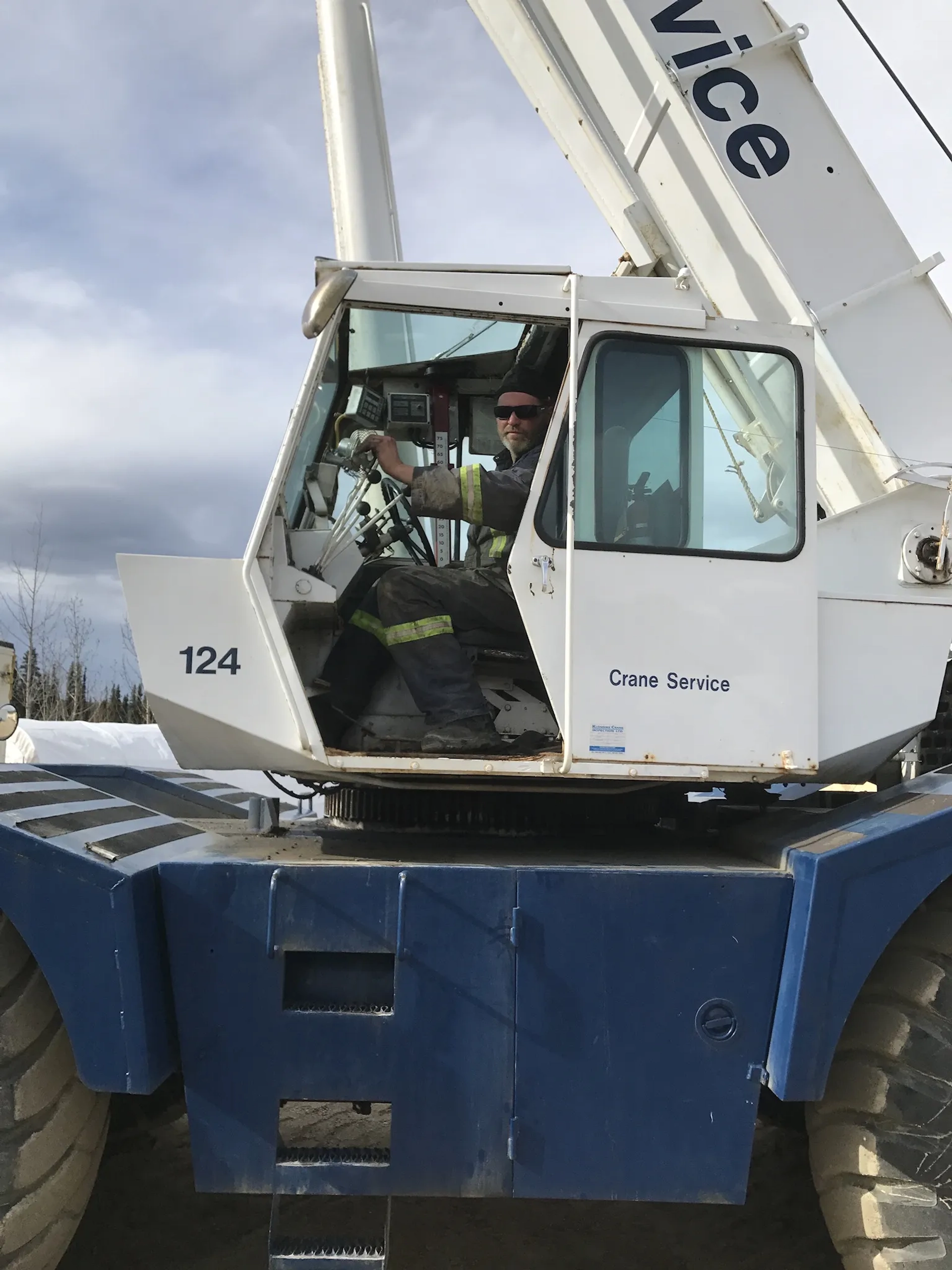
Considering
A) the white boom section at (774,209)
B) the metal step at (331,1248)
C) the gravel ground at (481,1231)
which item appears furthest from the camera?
the white boom section at (774,209)

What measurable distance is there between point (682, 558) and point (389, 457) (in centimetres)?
100

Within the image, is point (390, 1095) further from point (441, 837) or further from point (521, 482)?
point (521, 482)

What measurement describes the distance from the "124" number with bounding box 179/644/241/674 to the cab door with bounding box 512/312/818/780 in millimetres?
890

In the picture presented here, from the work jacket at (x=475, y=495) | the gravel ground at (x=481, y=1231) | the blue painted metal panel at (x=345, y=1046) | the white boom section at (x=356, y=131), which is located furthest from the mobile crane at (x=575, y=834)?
the white boom section at (x=356, y=131)

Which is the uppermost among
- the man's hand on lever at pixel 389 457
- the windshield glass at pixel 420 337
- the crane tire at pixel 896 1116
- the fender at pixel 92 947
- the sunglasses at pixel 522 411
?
the windshield glass at pixel 420 337

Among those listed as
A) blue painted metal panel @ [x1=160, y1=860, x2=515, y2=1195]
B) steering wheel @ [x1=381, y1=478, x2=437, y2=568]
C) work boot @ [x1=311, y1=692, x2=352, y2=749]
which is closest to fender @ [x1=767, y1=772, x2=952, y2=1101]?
blue painted metal panel @ [x1=160, y1=860, x2=515, y2=1195]

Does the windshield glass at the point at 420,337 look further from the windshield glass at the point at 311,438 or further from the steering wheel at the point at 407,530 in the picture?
the steering wheel at the point at 407,530

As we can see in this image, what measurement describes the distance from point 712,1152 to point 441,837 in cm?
133

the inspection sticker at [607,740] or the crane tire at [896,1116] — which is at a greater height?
the inspection sticker at [607,740]

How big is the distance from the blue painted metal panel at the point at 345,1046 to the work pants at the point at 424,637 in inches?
27.7

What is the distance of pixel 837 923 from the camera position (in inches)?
112

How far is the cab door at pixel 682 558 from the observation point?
3.02 meters

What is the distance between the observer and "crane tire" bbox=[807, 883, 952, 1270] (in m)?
2.84

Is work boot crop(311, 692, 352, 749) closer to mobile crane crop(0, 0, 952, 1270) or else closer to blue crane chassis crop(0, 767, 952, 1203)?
mobile crane crop(0, 0, 952, 1270)
